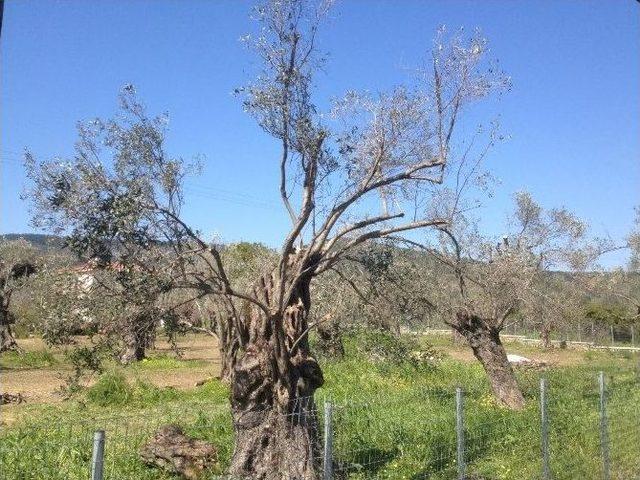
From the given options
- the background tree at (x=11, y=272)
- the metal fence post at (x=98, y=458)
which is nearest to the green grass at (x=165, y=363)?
the background tree at (x=11, y=272)

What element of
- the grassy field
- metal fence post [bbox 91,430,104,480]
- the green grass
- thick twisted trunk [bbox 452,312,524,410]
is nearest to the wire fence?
the grassy field

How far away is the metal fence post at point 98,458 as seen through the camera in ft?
13.3

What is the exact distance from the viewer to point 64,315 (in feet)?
26.7

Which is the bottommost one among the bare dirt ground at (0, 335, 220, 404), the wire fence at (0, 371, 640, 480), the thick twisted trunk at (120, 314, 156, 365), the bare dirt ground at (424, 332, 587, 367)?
the bare dirt ground at (0, 335, 220, 404)

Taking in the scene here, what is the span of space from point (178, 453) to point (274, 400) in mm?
1709

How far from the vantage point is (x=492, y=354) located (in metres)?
16.3

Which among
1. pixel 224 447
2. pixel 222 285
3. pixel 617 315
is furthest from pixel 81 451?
pixel 617 315

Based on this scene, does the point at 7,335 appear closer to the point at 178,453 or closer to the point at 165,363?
the point at 165,363

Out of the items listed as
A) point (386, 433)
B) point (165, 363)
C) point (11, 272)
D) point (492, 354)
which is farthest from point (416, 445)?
point (11, 272)

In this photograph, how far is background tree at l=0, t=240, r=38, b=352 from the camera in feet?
108

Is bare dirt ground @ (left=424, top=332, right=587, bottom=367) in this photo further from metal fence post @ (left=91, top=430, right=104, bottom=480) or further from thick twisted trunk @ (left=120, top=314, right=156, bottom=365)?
metal fence post @ (left=91, top=430, right=104, bottom=480)

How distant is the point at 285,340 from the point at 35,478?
3313 millimetres

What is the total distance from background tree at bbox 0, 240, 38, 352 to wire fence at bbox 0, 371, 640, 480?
2198 centimetres

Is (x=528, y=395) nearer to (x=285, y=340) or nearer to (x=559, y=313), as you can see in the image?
(x=559, y=313)
